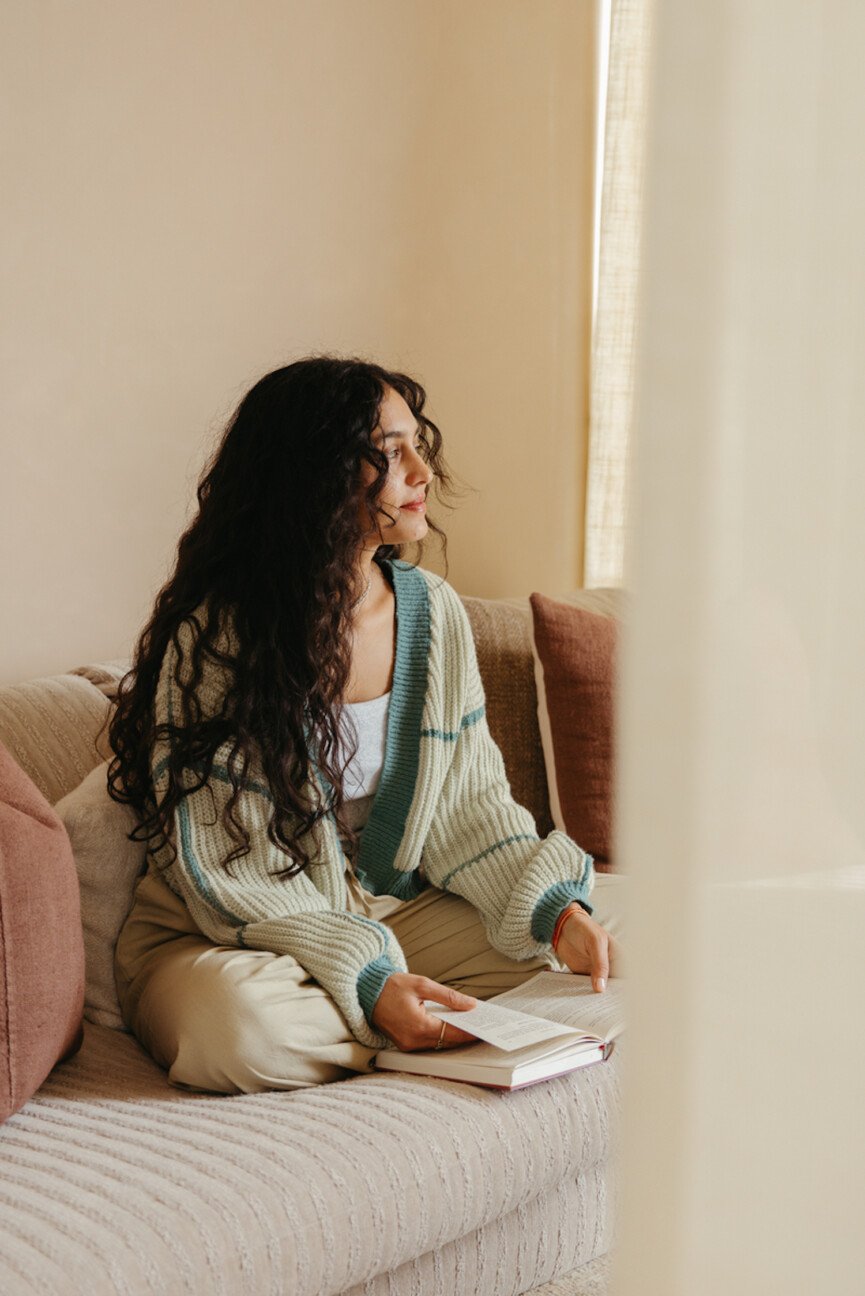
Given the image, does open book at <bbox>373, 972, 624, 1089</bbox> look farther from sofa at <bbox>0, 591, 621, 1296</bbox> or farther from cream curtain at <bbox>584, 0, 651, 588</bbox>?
cream curtain at <bbox>584, 0, 651, 588</bbox>

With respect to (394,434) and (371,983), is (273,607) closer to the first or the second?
(394,434)

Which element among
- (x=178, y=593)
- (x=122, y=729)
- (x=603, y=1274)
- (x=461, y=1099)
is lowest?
(x=603, y=1274)

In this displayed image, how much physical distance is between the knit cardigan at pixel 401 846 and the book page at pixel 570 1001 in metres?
0.05

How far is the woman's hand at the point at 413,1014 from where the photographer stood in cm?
156

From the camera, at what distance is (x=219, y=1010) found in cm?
150

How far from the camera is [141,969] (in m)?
1.71

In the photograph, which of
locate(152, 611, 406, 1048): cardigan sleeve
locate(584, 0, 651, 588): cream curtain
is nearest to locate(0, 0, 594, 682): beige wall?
locate(584, 0, 651, 588): cream curtain

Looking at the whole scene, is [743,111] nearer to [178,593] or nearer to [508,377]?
[178,593]

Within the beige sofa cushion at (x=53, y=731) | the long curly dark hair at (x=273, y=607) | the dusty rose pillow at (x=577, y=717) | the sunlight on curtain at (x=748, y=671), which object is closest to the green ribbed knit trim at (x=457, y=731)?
the long curly dark hair at (x=273, y=607)

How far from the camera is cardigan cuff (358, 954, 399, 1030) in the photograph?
158 centimetres

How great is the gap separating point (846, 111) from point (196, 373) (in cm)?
220

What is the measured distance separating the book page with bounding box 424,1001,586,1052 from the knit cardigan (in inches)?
4.0

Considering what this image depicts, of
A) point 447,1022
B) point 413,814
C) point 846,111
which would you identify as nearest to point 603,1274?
point 447,1022

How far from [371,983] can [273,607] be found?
21.2 inches
